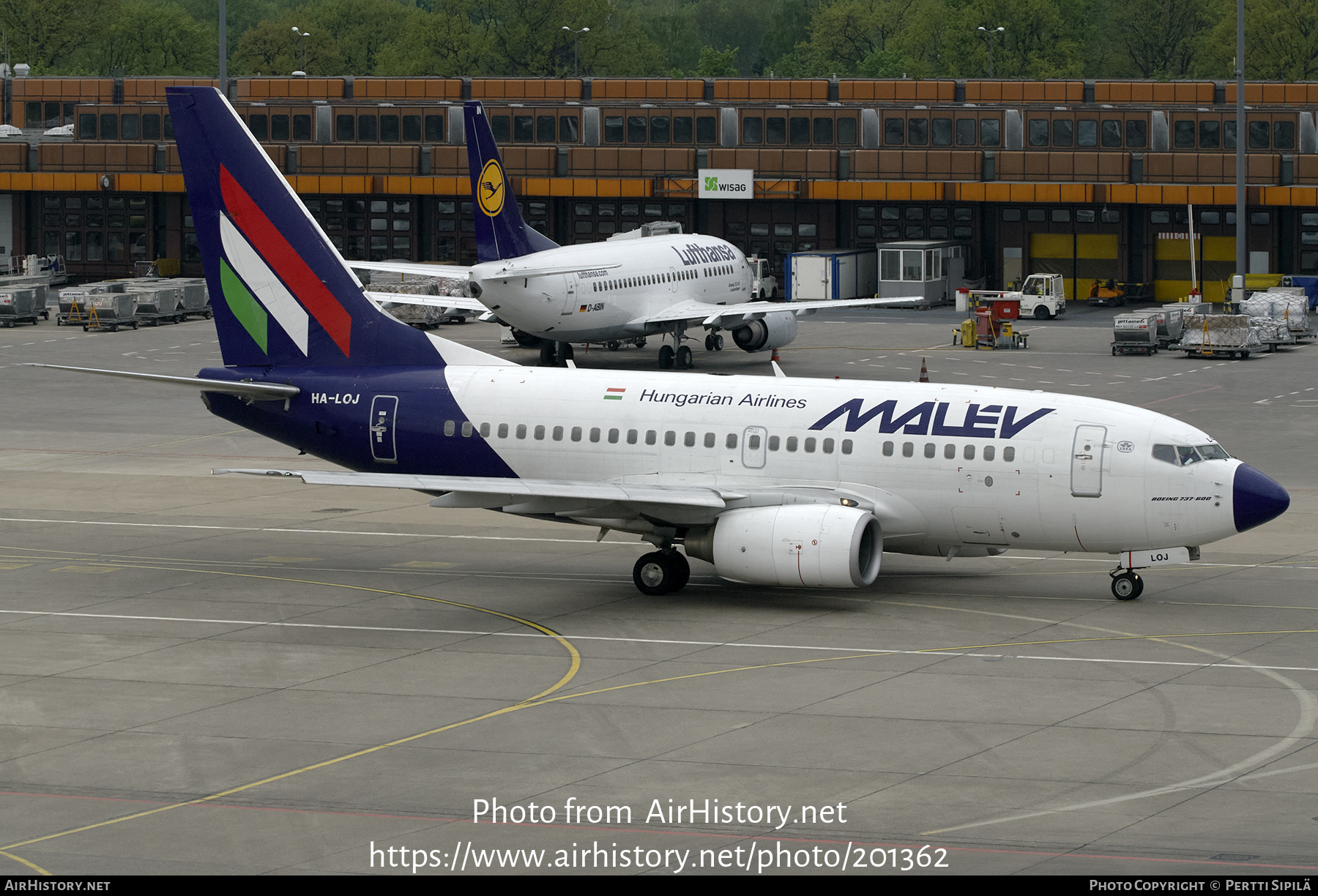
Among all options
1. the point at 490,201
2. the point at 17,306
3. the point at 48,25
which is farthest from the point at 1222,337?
the point at 48,25

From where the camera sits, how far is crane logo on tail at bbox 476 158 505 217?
225ft

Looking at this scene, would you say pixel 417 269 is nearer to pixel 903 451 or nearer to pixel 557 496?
pixel 557 496

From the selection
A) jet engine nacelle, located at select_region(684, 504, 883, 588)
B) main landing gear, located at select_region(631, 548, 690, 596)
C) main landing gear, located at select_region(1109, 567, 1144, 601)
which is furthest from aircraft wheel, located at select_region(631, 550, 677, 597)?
main landing gear, located at select_region(1109, 567, 1144, 601)

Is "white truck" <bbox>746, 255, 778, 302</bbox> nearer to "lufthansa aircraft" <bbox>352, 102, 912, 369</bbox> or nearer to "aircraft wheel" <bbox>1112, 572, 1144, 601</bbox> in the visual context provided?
"lufthansa aircraft" <bbox>352, 102, 912, 369</bbox>

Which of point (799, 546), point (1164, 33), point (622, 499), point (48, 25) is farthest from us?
point (48, 25)


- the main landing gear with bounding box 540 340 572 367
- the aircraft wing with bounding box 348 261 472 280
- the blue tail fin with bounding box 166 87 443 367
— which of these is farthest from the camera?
the aircraft wing with bounding box 348 261 472 280

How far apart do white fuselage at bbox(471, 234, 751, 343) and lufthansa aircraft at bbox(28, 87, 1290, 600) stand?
27.9 m

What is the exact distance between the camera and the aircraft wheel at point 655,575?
3659cm

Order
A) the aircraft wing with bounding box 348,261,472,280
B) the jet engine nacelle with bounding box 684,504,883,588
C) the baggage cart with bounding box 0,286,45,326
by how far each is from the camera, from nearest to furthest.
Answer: the jet engine nacelle with bounding box 684,504,883,588 < the aircraft wing with bounding box 348,261,472,280 < the baggage cart with bounding box 0,286,45,326

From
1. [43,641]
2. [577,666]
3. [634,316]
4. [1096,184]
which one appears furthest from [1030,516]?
[1096,184]

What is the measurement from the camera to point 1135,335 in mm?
77562

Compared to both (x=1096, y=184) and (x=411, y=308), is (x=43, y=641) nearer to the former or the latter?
(x=411, y=308)

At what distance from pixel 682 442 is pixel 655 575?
2.83m

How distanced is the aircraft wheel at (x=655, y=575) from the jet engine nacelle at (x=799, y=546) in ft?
4.48
